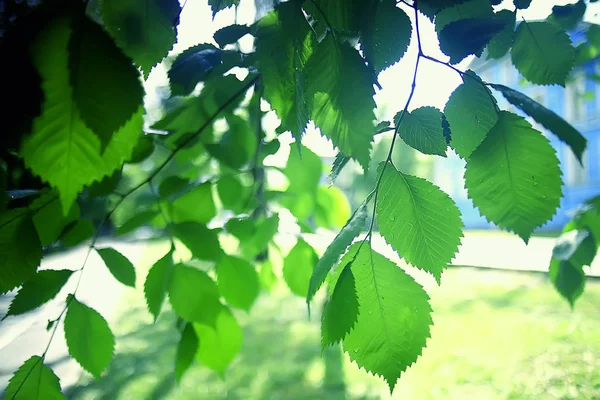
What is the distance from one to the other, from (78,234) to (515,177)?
33 centimetres

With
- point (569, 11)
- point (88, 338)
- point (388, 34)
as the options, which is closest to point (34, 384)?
point (88, 338)

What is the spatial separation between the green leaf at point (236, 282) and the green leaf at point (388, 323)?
0.66 feet

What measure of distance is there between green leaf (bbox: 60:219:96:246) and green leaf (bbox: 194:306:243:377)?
0.13 m

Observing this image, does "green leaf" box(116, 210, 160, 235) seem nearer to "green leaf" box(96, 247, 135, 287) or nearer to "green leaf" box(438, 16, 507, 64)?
"green leaf" box(96, 247, 135, 287)

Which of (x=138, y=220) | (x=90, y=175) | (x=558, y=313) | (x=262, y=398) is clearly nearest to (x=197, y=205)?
(x=138, y=220)

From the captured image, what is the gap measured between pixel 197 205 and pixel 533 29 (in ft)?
1.18

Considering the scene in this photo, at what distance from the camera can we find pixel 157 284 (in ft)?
1.07

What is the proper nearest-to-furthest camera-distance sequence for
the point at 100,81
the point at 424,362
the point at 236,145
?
the point at 100,81 < the point at 236,145 < the point at 424,362

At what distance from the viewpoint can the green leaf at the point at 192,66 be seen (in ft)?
1.04

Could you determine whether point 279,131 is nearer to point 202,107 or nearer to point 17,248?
point 202,107

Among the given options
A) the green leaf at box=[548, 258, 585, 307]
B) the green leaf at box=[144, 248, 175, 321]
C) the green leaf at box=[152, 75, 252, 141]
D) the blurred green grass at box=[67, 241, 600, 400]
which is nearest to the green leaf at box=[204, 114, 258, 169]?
the green leaf at box=[152, 75, 252, 141]

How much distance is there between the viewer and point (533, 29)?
1.08ft

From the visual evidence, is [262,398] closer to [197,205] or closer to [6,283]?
[197,205]

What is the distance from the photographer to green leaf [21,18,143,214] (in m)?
0.12
